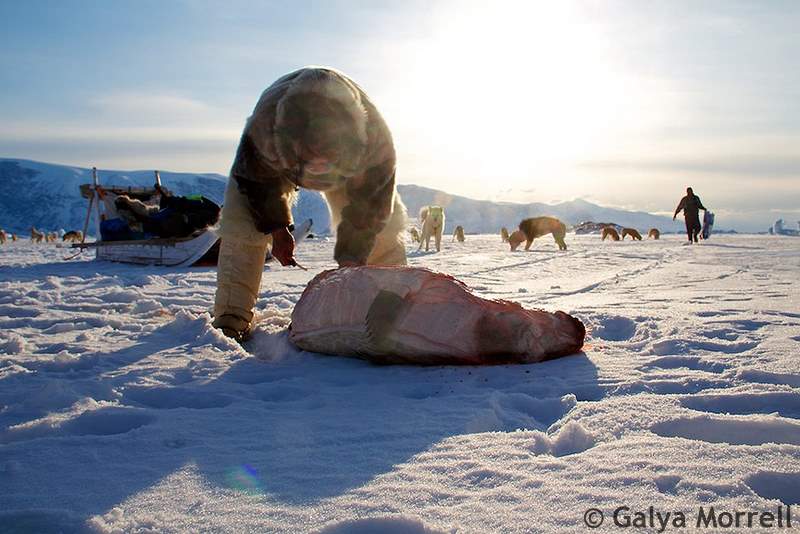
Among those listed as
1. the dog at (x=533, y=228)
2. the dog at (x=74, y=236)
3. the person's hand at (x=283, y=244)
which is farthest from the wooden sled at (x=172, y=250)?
the dog at (x=74, y=236)

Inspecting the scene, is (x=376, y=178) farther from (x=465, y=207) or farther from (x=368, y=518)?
(x=465, y=207)

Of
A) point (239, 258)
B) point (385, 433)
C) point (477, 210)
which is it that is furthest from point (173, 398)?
point (477, 210)

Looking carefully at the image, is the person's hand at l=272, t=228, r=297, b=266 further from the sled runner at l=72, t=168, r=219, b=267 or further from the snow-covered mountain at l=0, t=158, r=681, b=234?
the snow-covered mountain at l=0, t=158, r=681, b=234

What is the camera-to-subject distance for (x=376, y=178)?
10.5 feet

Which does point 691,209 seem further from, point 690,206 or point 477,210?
point 477,210

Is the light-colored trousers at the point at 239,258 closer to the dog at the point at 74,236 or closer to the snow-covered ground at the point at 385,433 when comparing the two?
the snow-covered ground at the point at 385,433

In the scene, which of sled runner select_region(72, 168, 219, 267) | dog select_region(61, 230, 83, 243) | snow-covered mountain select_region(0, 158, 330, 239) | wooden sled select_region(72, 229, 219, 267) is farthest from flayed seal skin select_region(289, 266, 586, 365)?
snow-covered mountain select_region(0, 158, 330, 239)

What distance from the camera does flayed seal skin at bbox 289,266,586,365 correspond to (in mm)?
2438

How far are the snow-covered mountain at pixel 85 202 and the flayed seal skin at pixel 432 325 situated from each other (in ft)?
456

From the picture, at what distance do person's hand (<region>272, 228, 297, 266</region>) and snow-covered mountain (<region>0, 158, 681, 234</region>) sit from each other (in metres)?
138

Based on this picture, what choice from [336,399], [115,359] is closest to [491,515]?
[336,399]

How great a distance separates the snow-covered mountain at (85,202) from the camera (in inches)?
5846

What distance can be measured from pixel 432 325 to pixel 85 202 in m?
186

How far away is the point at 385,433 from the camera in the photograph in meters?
1.65
